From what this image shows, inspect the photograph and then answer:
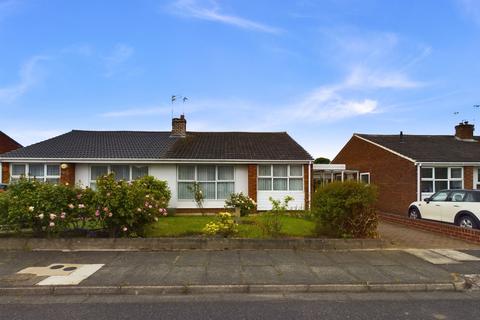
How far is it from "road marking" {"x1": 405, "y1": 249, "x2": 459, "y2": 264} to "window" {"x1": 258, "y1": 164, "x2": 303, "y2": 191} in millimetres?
8302

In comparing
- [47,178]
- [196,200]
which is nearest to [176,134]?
[196,200]

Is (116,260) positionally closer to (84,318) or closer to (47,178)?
(84,318)

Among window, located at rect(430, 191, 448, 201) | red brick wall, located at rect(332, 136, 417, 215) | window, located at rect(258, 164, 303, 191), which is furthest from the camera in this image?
red brick wall, located at rect(332, 136, 417, 215)

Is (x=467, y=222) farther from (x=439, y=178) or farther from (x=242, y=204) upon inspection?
(x=242, y=204)

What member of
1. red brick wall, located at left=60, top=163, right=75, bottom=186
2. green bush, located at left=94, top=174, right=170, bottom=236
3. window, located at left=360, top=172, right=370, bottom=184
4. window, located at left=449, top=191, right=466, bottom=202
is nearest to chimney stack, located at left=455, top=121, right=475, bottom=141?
window, located at left=360, top=172, right=370, bottom=184

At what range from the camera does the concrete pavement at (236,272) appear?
19.7ft

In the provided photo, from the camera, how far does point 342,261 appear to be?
7.76m

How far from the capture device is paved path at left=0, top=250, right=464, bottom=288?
248 inches

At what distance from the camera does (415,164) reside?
17.4 m

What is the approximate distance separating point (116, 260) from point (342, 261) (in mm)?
5010

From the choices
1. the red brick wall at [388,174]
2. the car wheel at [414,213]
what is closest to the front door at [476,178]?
the red brick wall at [388,174]

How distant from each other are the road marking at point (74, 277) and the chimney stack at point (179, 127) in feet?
47.2

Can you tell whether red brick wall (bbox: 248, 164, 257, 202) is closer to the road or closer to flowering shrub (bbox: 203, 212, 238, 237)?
flowering shrub (bbox: 203, 212, 238, 237)

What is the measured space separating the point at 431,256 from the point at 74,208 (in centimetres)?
906
